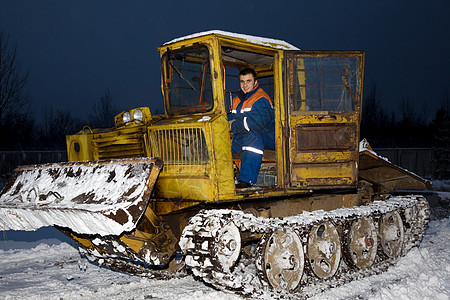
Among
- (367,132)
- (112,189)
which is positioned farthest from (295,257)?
(367,132)

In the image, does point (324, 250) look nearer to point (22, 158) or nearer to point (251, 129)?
point (251, 129)

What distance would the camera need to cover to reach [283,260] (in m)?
5.67

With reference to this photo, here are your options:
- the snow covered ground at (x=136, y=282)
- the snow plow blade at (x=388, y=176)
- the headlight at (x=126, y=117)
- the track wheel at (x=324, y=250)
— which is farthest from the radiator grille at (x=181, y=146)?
the snow plow blade at (x=388, y=176)

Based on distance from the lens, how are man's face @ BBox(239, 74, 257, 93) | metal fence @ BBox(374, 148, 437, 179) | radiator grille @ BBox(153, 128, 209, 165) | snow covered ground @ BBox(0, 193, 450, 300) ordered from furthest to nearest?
metal fence @ BBox(374, 148, 437, 179) < man's face @ BBox(239, 74, 257, 93) < snow covered ground @ BBox(0, 193, 450, 300) < radiator grille @ BBox(153, 128, 209, 165)

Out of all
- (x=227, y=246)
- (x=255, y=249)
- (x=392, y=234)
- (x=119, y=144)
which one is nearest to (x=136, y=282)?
(x=255, y=249)

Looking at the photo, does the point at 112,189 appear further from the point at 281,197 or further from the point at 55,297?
the point at 281,197

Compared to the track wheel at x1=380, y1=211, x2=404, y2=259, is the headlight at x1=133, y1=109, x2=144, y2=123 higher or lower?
higher

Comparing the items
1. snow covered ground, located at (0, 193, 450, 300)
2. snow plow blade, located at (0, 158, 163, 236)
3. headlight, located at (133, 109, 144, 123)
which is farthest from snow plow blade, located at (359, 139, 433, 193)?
snow plow blade, located at (0, 158, 163, 236)

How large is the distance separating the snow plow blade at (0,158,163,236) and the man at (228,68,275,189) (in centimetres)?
121

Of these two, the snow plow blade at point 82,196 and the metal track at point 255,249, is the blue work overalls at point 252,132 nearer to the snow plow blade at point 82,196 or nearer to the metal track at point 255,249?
the metal track at point 255,249

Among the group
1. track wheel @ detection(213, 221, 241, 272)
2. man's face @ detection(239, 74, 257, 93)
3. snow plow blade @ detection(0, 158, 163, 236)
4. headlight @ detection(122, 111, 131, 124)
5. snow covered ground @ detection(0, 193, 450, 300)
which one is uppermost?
man's face @ detection(239, 74, 257, 93)

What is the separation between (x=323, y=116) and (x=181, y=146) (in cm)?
200

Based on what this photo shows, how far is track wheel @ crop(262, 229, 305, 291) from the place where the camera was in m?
5.53

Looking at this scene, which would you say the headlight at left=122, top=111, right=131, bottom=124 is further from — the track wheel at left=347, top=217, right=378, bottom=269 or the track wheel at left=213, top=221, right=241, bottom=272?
the track wheel at left=347, top=217, right=378, bottom=269
